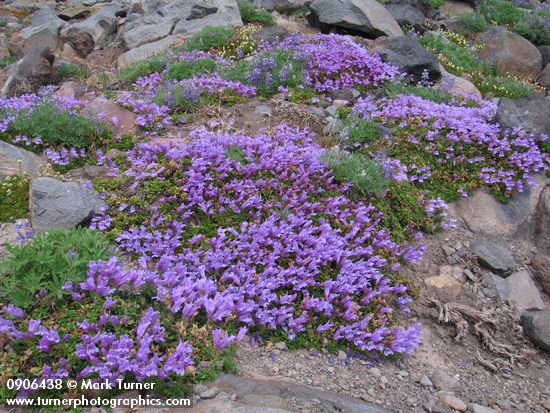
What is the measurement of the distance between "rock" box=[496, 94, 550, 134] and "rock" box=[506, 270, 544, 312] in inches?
113

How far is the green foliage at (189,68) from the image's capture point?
395 inches

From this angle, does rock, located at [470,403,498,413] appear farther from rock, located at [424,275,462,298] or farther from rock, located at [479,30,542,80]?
rock, located at [479,30,542,80]

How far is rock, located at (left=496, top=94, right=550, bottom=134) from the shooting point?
8375mm

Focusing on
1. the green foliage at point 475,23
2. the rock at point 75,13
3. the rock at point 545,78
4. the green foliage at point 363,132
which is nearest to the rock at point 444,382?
the green foliage at point 363,132

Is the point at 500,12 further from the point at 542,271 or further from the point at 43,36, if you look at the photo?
the point at 43,36

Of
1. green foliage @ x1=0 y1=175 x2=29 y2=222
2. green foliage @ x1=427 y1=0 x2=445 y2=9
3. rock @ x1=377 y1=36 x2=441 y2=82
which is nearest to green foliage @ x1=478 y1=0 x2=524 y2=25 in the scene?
green foliage @ x1=427 y1=0 x2=445 y2=9

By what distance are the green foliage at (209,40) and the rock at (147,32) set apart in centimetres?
236

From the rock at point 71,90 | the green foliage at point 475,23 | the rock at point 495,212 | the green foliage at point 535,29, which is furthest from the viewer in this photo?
the green foliage at point 475,23

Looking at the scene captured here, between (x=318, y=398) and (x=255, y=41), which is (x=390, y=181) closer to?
(x=318, y=398)

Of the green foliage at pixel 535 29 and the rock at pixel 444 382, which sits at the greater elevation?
the green foliage at pixel 535 29

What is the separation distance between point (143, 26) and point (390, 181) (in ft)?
35.2

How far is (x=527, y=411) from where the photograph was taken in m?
4.82

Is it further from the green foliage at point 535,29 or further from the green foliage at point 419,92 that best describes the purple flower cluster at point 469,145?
the green foliage at point 535,29

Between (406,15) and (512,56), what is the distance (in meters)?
3.62
